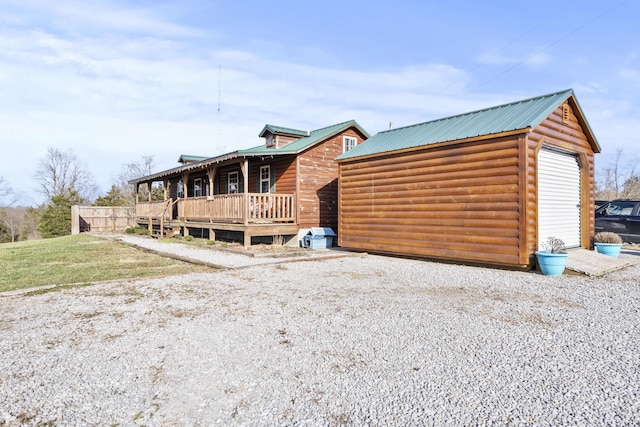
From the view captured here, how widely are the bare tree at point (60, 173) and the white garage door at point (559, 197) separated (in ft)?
140

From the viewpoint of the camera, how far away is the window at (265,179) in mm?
15953

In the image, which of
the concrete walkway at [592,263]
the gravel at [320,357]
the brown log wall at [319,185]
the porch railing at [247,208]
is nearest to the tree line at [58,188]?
the porch railing at [247,208]

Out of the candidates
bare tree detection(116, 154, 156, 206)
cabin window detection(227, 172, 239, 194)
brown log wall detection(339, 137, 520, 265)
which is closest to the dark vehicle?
brown log wall detection(339, 137, 520, 265)

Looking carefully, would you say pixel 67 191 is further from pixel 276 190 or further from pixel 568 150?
pixel 568 150

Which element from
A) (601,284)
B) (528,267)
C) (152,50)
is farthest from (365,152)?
(152,50)

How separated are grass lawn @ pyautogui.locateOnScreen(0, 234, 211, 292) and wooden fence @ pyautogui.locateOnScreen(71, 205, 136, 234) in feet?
40.0

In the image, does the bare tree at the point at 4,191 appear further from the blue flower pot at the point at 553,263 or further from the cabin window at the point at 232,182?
the blue flower pot at the point at 553,263

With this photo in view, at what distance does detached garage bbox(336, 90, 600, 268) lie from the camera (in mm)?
7891

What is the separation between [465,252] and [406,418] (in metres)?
6.92

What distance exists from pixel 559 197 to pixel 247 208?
29.8 ft

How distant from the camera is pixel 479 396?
2.69m

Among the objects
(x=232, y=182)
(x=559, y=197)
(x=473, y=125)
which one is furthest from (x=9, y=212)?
(x=559, y=197)

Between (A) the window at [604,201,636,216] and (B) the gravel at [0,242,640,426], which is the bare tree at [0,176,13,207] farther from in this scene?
(A) the window at [604,201,636,216]

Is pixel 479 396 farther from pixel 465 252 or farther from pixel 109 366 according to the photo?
pixel 465 252
